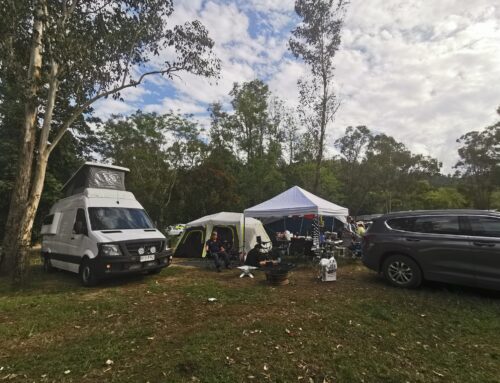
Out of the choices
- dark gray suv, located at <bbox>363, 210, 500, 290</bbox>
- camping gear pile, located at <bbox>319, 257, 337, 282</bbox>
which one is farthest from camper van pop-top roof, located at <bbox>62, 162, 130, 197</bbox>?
dark gray suv, located at <bbox>363, 210, 500, 290</bbox>

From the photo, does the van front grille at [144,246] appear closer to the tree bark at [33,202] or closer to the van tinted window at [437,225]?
the tree bark at [33,202]

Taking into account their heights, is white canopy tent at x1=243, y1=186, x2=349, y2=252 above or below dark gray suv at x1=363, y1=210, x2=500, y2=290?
above

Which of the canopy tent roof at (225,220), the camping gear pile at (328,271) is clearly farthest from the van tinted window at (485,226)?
the canopy tent roof at (225,220)

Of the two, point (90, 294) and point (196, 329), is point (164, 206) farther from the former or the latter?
point (196, 329)

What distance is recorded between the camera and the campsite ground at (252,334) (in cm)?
313

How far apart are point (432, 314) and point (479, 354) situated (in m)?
1.23

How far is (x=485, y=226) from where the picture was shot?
5434 millimetres

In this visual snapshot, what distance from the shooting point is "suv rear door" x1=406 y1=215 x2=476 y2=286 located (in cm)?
547

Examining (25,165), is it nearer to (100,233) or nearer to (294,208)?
(100,233)

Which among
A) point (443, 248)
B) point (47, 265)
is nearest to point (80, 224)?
point (47, 265)

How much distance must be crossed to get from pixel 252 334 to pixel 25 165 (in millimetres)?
8266

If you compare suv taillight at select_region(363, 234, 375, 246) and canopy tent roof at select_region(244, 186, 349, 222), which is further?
canopy tent roof at select_region(244, 186, 349, 222)

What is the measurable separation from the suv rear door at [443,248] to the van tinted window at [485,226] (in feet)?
0.57

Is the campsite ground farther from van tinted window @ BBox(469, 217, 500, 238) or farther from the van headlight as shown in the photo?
van tinted window @ BBox(469, 217, 500, 238)
